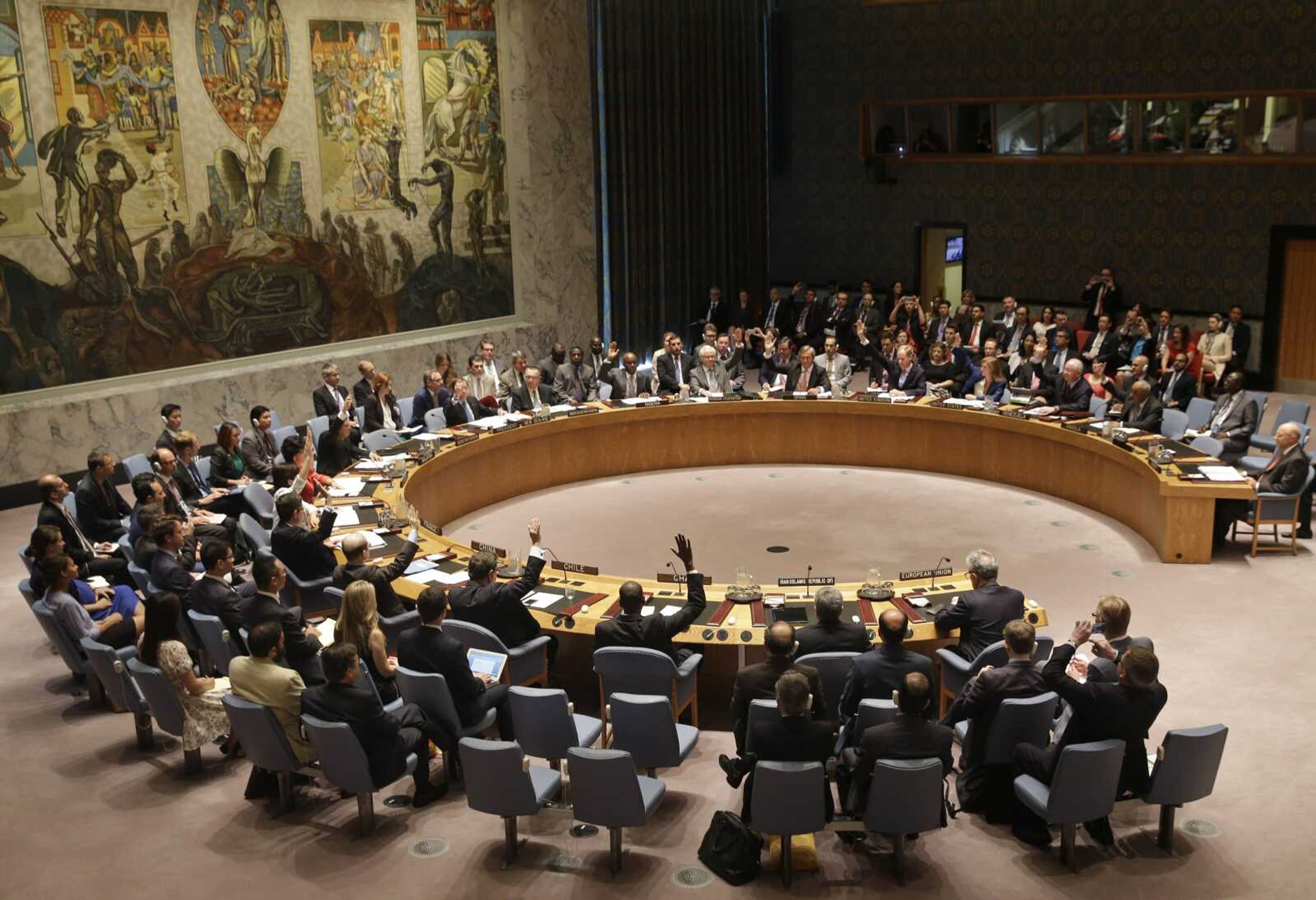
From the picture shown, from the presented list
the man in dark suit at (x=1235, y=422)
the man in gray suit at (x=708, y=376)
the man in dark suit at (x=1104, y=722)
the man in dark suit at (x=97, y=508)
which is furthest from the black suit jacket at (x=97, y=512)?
the man in dark suit at (x=1235, y=422)

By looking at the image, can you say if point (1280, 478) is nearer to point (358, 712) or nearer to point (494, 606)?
point (494, 606)

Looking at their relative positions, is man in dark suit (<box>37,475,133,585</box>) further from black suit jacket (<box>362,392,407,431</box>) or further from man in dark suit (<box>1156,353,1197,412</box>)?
man in dark suit (<box>1156,353,1197,412</box>)

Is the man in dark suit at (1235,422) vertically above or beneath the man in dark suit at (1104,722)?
above

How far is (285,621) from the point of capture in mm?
6898

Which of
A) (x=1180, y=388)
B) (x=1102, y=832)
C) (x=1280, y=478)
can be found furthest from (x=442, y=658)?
(x=1180, y=388)

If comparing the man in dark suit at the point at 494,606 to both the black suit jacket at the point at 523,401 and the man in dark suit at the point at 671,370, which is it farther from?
the man in dark suit at the point at 671,370

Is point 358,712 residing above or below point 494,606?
below

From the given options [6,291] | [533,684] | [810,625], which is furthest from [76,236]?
[810,625]

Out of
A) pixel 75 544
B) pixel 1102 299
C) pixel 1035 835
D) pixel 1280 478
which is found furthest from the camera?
pixel 1102 299

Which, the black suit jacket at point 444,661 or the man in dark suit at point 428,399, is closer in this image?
the black suit jacket at point 444,661

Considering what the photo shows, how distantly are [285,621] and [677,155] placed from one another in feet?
45.2

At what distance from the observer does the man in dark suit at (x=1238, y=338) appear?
615 inches

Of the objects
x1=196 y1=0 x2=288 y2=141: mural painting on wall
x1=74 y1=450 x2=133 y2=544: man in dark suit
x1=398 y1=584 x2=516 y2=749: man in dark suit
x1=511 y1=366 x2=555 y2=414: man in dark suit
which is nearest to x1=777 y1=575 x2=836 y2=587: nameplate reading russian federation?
x1=398 y1=584 x2=516 y2=749: man in dark suit

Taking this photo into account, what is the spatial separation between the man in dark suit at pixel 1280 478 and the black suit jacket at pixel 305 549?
6896mm
